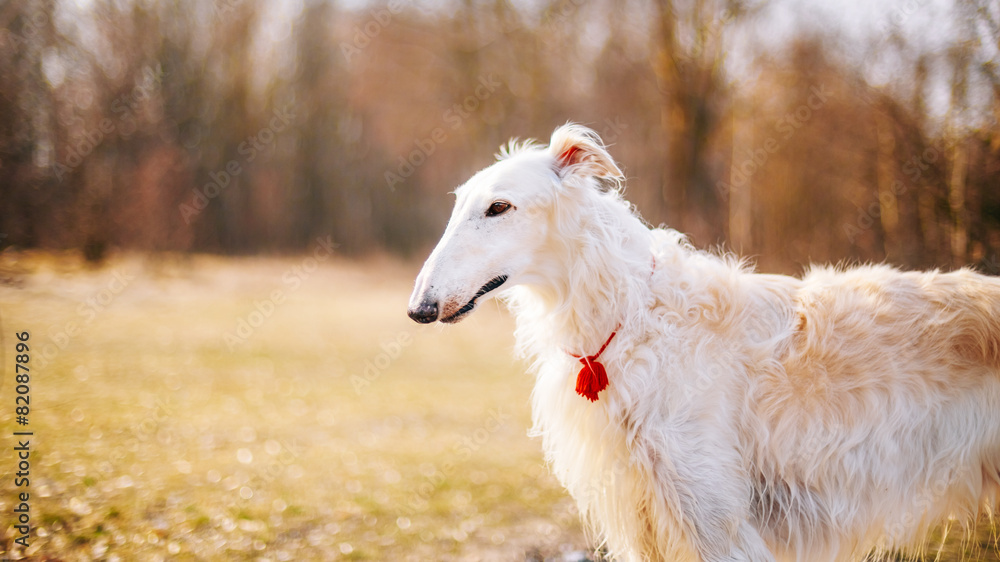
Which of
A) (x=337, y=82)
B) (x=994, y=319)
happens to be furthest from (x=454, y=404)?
(x=337, y=82)

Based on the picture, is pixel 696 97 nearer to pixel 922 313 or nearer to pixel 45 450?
pixel 922 313

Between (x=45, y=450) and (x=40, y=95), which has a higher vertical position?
(x=40, y=95)

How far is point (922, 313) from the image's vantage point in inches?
98.8

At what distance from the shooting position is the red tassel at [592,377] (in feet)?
8.17

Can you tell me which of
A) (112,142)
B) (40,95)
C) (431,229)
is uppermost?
(40,95)

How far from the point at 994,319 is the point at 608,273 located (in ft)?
5.37

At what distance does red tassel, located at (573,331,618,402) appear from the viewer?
249 cm

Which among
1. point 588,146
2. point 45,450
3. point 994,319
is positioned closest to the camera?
point 994,319

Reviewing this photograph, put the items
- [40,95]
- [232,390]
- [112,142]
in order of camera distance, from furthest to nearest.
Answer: [112,142] → [40,95] → [232,390]
